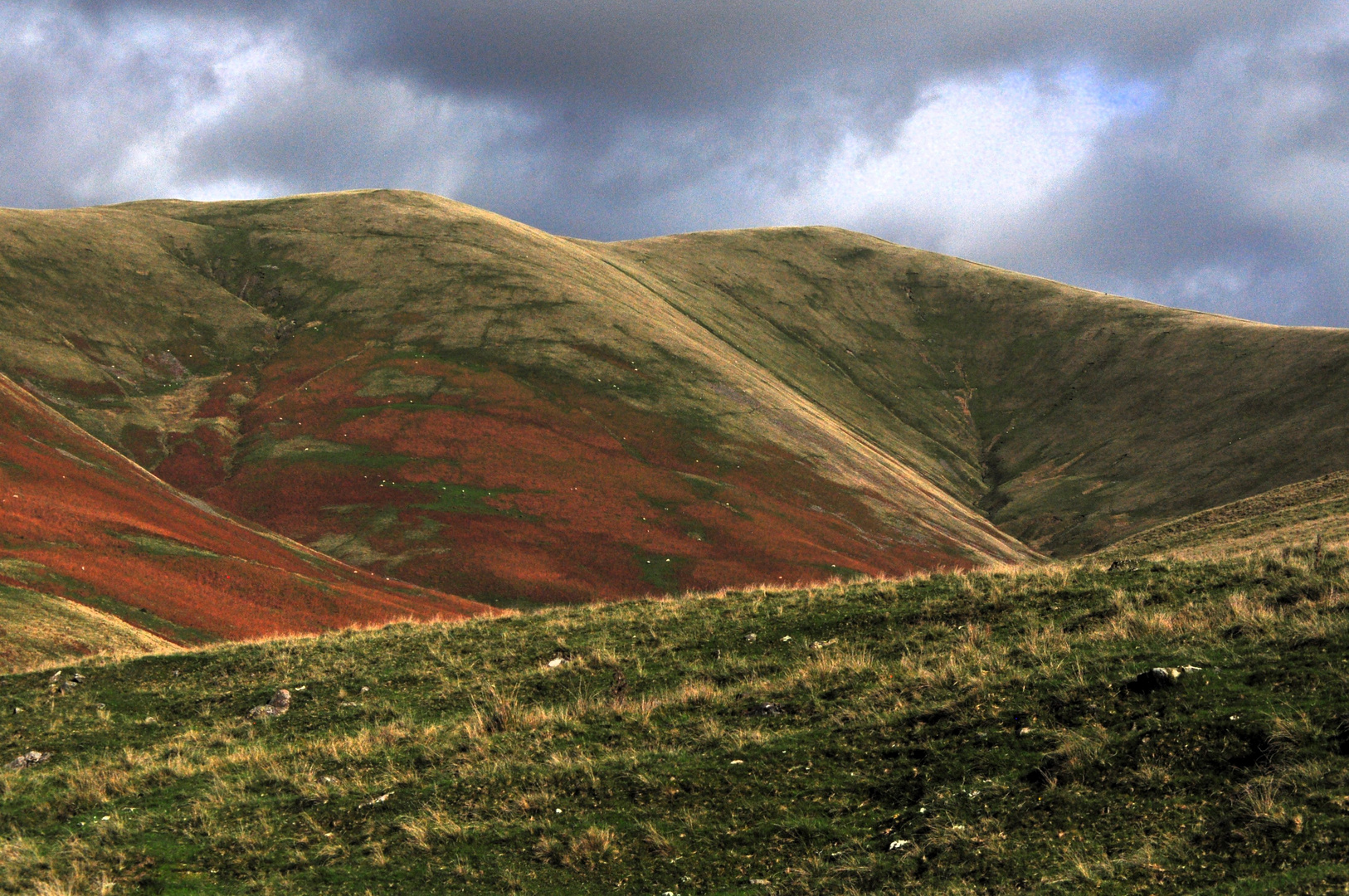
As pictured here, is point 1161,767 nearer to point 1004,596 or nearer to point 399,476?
point 1004,596

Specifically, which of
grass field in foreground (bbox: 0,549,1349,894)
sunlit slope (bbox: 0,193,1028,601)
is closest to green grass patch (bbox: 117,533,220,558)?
sunlit slope (bbox: 0,193,1028,601)

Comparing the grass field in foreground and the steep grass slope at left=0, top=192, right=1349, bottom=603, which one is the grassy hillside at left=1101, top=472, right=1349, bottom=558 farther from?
the steep grass slope at left=0, top=192, right=1349, bottom=603

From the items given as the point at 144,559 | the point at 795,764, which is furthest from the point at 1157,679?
the point at 144,559

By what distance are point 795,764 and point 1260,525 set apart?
28.4 metres

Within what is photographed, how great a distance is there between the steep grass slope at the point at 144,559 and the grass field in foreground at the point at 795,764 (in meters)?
17.5

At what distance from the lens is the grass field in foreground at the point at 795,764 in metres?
9.16

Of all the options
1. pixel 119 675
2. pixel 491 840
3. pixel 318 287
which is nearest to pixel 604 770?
pixel 491 840

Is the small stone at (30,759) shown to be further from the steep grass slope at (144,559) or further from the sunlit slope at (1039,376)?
the sunlit slope at (1039,376)

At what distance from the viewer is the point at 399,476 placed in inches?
2886

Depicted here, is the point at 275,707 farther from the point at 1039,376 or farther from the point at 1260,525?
the point at 1039,376

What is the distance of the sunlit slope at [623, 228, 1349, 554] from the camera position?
10675 centimetres

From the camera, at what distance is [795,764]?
1196cm

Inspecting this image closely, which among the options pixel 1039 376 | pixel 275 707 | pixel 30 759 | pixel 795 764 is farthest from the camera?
pixel 1039 376

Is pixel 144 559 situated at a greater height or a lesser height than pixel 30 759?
lesser
